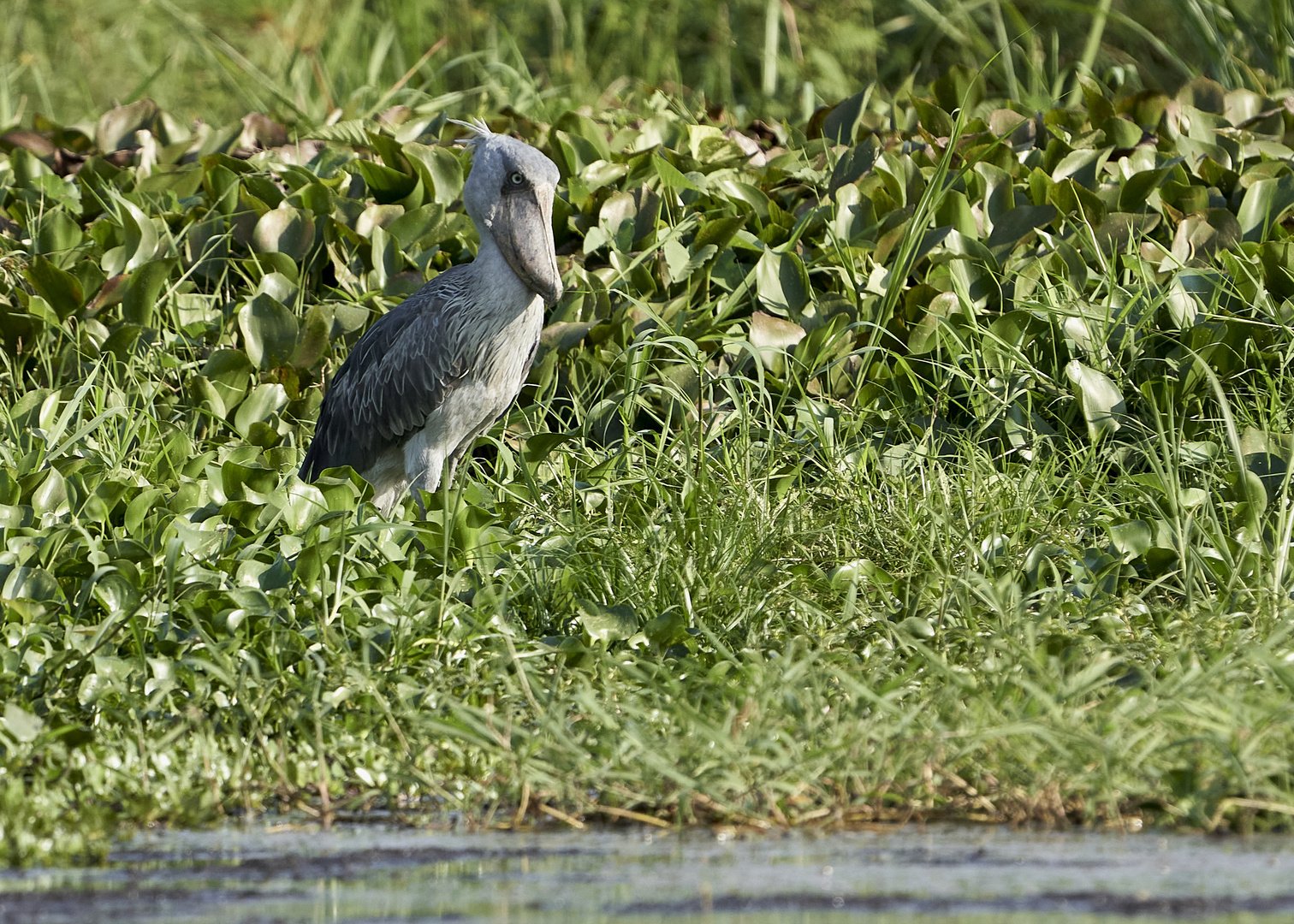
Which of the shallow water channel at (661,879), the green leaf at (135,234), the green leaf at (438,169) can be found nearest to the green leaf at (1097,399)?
the shallow water channel at (661,879)

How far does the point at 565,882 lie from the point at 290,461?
2583 mm

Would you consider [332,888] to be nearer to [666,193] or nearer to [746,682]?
[746,682]

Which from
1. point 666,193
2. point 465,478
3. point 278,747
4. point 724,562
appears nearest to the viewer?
point 278,747

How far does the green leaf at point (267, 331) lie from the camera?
4.96 m

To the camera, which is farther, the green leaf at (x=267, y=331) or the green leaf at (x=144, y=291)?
the green leaf at (x=144, y=291)

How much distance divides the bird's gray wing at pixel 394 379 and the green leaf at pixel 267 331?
0.49m

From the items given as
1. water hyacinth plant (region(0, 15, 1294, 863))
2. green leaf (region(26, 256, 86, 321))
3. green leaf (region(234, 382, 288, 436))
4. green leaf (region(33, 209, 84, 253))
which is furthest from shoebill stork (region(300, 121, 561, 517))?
green leaf (region(33, 209, 84, 253))

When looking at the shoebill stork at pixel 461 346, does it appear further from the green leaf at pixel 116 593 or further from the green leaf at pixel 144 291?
the green leaf at pixel 116 593

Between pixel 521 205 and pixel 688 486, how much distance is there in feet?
2.92

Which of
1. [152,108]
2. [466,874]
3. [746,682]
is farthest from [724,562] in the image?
[152,108]

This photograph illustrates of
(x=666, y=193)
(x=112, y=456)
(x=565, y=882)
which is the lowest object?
(x=565, y=882)

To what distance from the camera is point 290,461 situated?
15.3 ft

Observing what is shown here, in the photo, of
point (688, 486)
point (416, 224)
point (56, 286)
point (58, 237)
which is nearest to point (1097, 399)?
point (688, 486)

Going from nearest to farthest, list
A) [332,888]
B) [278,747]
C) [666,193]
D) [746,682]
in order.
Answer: [332,888], [278,747], [746,682], [666,193]
